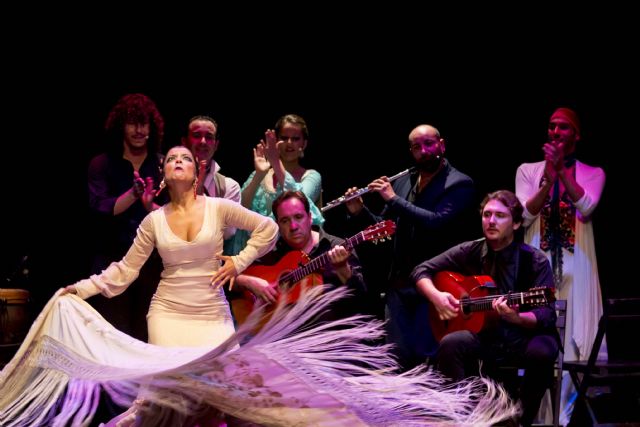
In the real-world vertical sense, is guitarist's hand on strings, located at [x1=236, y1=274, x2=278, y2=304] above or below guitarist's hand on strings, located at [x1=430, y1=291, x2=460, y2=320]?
above

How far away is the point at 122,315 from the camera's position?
4008 mm

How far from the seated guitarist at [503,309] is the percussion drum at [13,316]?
2438 millimetres

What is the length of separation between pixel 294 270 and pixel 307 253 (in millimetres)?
128

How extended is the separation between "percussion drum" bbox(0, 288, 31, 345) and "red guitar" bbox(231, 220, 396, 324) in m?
1.38

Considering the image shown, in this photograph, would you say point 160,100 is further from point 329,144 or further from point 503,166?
point 503,166

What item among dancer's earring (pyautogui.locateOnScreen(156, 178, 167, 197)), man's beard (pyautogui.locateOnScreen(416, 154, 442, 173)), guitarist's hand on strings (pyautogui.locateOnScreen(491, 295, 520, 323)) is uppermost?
man's beard (pyautogui.locateOnScreen(416, 154, 442, 173))

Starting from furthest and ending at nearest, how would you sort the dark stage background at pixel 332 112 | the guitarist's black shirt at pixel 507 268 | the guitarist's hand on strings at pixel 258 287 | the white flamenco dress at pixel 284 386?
the dark stage background at pixel 332 112 < the guitarist's hand on strings at pixel 258 287 < the guitarist's black shirt at pixel 507 268 < the white flamenco dress at pixel 284 386

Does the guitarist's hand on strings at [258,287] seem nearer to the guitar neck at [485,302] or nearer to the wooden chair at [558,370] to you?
the guitar neck at [485,302]

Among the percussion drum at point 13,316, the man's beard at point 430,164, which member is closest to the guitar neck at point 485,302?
the man's beard at point 430,164

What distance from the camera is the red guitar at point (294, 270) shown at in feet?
13.7

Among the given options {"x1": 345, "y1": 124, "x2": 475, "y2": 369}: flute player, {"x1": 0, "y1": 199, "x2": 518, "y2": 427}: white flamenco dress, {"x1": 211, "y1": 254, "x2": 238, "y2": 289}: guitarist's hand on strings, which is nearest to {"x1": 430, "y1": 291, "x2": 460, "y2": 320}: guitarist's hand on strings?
{"x1": 345, "y1": 124, "x2": 475, "y2": 369}: flute player

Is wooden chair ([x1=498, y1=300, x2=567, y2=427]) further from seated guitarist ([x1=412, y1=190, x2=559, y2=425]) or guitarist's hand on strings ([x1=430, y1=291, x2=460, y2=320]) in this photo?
guitarist's hand on strings ([x1=430, y1=291, x2=460, y2=320])

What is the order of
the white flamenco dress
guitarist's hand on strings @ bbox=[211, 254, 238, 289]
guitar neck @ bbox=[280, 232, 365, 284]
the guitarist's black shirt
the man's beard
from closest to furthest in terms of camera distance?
the white flamenco dress < guitarist's hand on strings @ bbox=[211, 254, 238, 289] < the guitarist's black shirt < guitar neck @ bbox=[280, 232, 365, 284] < the man's beard

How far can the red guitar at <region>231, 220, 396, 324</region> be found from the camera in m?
4.17
